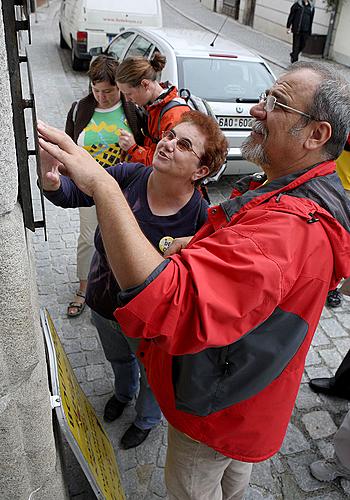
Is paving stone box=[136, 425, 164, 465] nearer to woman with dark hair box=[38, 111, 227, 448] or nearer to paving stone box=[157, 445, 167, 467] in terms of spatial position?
paving stone box=[157, 445, 167, 467]

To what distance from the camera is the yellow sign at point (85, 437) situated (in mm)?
1938

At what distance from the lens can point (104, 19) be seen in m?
10.3

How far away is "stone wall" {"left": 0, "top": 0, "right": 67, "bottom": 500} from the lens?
3.73 feet

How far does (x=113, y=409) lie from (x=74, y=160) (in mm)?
2096

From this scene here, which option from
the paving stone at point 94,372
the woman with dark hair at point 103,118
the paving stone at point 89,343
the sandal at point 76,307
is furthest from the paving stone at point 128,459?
the woman with dark hair at point 103,118

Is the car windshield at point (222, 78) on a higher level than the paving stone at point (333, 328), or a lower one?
higher

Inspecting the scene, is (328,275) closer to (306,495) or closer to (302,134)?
(302,134)

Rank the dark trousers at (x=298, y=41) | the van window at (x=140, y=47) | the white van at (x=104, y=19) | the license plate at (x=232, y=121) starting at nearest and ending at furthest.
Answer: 1. the license plate at (x=232, y=121)
2. the van window at (x=140, y=47)
3. the white van at (x=104, y=19)
4. the dark trousers at (x=298, y=41)

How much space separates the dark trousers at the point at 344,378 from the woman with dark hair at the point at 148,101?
73.9 inches

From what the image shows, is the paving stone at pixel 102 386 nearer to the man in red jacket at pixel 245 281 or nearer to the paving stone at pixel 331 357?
the man in red jacket at pixel 245 281

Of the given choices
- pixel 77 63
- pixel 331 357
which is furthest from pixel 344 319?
pixel 77 63

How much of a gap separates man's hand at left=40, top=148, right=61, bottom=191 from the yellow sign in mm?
669

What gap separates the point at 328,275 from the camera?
1.47m

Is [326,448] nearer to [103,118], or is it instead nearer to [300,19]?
[103,118]
